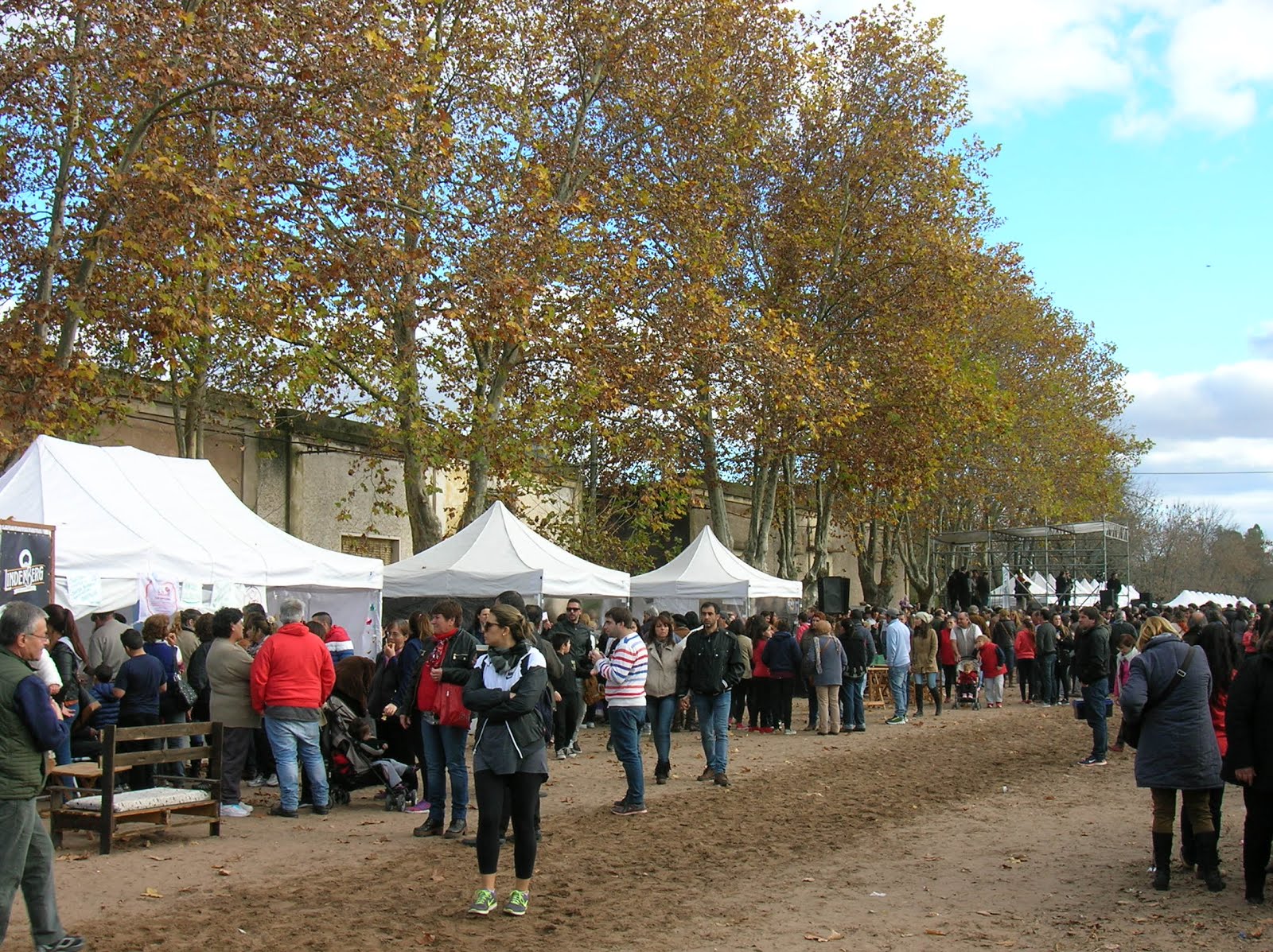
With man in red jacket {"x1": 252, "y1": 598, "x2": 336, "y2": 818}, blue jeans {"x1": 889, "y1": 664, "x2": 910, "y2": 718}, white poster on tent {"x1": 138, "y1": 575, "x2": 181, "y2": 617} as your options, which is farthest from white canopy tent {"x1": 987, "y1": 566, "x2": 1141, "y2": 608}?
man in red jacket {"x1": 252, "y1": 598, "x2": 336, "y2": 818}

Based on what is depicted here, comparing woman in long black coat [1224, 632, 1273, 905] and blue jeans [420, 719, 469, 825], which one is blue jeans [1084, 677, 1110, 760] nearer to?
woman in long black coat [1224, 632, 1273, 905]

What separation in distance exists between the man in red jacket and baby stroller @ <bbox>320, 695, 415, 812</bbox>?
0.36 metres

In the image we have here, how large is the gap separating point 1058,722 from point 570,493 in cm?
1569

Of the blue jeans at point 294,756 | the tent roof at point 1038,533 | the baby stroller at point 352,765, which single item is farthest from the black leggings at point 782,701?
the tent roof at point 1038,533

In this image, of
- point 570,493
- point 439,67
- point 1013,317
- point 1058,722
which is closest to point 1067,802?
point 1058,722

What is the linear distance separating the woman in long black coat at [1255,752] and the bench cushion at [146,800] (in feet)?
22.9

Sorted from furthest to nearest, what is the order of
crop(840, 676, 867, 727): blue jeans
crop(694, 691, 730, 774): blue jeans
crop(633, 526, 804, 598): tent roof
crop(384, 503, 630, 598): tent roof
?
crop(633, 526, 804, 598): tent roof < crop(840, 676, 867, 727): blue jeans < crop(384, 503, 630, 598): tent roof < crop(694, 691, 730, 774): blue jeans

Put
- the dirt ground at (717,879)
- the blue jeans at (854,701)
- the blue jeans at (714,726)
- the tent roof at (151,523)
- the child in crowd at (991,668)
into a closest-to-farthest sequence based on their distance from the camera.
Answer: the dirt ground at (717,879) → the tent roof at (151,523) → the blue jeans at (714,726) → the blue jeans at (854,701) → the child in crowd at (991,668)

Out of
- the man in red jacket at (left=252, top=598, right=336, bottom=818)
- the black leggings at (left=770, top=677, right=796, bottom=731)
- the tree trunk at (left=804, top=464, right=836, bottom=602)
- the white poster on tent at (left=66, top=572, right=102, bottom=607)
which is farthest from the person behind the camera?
the tree trunk at (left=804, top=464, right=836, bottom=602)

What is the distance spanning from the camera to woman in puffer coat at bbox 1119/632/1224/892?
291 inches

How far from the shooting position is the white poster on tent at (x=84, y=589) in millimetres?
10945

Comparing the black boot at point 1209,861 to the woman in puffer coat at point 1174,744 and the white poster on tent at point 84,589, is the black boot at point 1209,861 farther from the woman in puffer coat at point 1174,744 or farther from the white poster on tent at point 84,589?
the white poster on tent at point 84,589

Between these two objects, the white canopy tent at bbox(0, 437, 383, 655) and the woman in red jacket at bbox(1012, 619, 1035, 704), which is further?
the woman in red jacket at bbox(1012, 619, 1035, 704)

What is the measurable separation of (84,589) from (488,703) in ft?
18.9
